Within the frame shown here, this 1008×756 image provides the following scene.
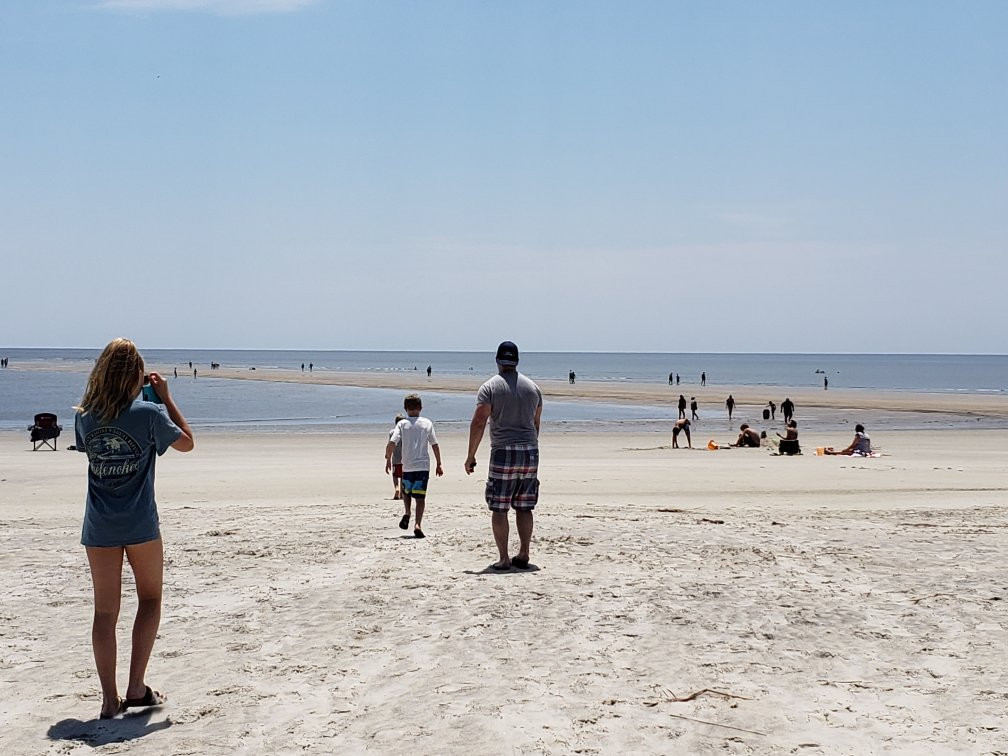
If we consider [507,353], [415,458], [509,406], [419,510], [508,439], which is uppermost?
[507,353]

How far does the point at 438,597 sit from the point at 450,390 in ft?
226

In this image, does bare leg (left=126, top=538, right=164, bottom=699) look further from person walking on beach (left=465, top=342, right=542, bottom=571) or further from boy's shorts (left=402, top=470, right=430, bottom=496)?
boy's shorts (left=402, top=470, right=430, bottom=496)

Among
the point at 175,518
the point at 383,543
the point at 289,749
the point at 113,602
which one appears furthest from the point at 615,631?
the point at 175,518

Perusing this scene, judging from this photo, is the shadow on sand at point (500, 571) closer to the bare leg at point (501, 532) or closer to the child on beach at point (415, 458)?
the bare leg at point (501, 532)

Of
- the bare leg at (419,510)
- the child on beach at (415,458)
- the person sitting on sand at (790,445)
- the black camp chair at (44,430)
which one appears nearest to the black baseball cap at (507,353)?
the child on beach at (415,458)

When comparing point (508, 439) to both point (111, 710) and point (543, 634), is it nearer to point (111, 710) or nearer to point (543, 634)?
point (543, 634)

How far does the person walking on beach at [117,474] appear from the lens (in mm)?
4793

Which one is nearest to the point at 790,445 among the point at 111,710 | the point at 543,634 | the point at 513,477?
the point at 513,477

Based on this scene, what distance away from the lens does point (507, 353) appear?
8438 millimetres

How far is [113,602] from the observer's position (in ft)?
16.4

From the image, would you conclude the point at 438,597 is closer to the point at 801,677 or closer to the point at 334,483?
the point at 801,677

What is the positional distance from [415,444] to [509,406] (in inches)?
94.8

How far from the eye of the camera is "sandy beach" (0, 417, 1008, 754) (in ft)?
15.8

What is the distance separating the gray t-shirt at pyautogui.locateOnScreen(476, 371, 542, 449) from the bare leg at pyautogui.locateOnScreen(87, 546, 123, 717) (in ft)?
12.9
